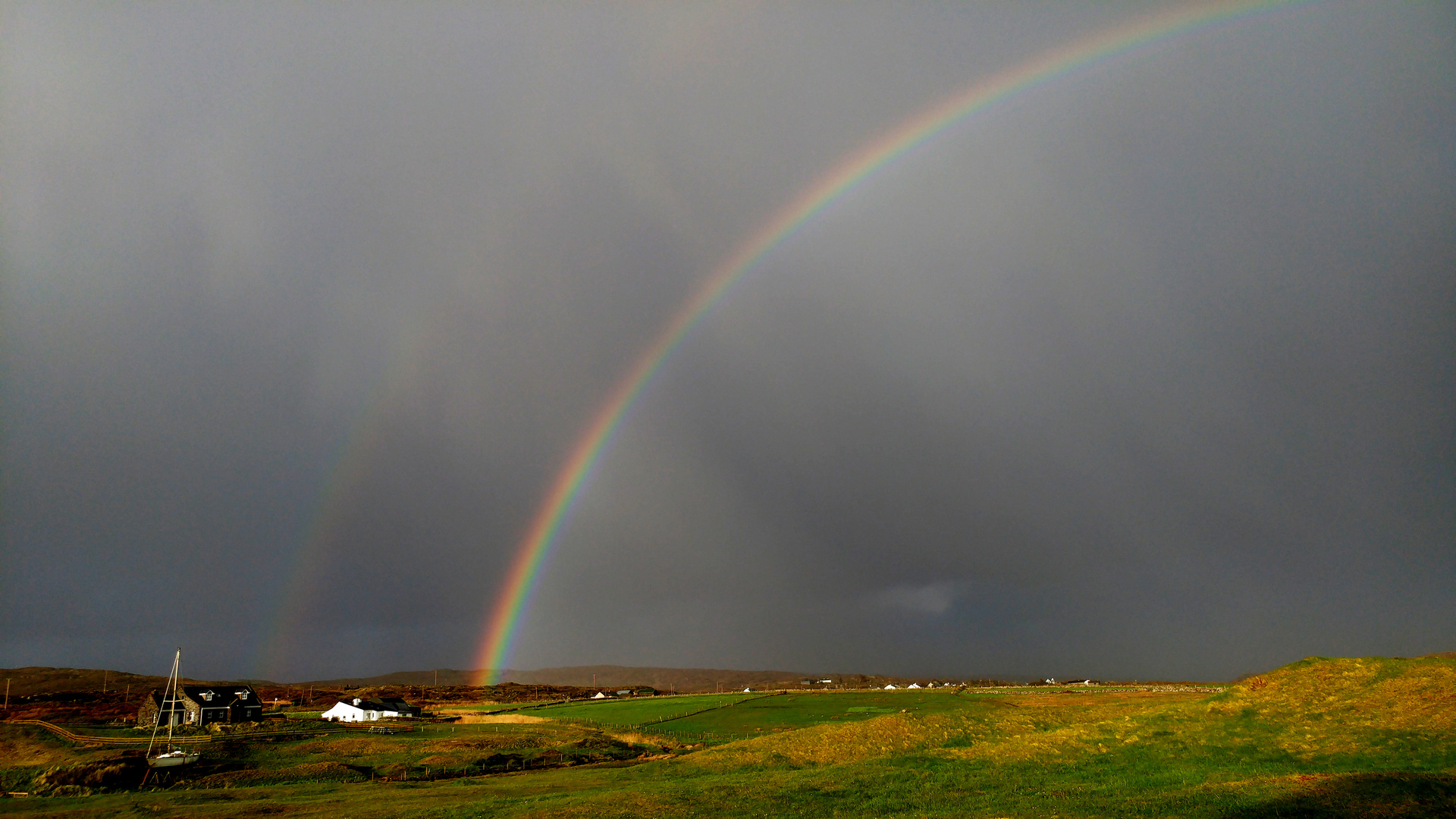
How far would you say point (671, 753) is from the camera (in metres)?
72.2

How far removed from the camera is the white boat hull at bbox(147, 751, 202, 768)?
185 feet

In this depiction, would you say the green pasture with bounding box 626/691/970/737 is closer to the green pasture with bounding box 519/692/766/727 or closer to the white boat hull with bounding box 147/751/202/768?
the green pasture with bounding box 519/692/766/727

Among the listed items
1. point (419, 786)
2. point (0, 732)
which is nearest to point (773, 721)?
point (419, 786)

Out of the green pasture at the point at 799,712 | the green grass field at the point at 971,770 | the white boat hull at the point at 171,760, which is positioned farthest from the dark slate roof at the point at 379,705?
the white boat hull at the point at 171,760

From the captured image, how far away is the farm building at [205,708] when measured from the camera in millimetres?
106938

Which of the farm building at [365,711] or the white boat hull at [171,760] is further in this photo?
the farm building at [365,711]

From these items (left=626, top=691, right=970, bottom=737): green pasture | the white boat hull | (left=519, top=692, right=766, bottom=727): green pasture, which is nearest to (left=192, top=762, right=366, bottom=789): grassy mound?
the white boat hull

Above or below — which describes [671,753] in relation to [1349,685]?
below

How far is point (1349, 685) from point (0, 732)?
→ 10024 centimetres

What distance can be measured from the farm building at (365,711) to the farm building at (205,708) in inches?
439

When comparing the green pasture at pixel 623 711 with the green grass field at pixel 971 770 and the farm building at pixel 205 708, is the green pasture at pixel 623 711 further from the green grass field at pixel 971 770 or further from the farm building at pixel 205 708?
the green grass field at pixel 971 770

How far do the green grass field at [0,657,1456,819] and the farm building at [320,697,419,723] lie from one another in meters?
57.8

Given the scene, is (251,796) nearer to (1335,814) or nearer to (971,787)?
(971,787)

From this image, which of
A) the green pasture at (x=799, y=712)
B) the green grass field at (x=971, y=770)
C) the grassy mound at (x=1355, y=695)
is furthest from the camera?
the green pasture at (x=799, y=712)
